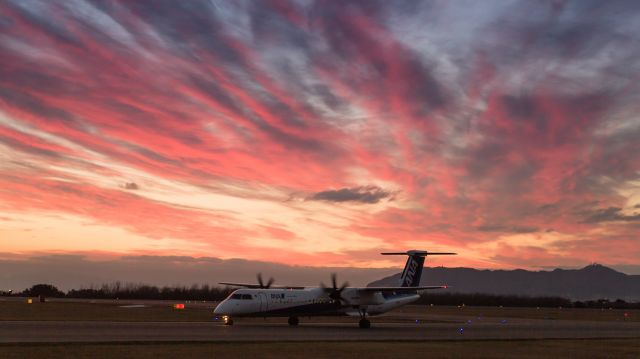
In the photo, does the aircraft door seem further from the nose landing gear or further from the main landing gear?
the main landing gear

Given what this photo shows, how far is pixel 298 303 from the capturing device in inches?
2151

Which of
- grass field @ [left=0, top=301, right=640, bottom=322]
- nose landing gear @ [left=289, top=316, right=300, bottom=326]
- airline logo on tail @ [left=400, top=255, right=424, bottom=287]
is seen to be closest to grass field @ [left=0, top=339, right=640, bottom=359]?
nose landing gear @ [left=289, top=316, right=300, bottom=326]

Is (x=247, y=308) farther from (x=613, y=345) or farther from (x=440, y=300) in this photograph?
(x=440, y=300)

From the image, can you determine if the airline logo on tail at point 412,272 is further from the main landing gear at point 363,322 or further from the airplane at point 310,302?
the main landing gear at point 363,322

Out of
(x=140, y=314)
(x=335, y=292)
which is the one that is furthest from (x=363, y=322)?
(x=140, y=314)

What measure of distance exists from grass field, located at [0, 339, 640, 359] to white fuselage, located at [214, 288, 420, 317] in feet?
60.4

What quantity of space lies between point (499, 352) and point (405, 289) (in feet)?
84.7

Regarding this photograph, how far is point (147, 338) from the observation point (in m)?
35.0

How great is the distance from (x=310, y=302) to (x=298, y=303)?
1.10 metres

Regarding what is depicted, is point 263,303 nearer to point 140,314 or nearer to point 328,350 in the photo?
point 140,314

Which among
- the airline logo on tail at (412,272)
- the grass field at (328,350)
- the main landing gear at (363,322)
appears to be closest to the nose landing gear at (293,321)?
the main landing gear at (363,322)

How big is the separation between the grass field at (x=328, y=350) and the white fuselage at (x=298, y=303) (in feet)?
60.4

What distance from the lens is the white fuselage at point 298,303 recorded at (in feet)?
171

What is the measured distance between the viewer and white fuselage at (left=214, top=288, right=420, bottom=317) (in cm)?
5206
